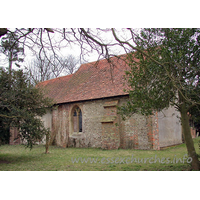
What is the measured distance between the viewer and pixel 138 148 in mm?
13883

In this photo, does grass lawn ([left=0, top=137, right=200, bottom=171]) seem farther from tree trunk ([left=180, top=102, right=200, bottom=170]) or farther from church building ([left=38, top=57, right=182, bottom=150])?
church building ([left=38, top=57, right=182, bottom=150])

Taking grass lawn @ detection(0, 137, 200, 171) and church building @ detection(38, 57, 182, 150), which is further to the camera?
church building @ detection(38, 57, 182, 150)

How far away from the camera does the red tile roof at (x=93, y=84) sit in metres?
15.8

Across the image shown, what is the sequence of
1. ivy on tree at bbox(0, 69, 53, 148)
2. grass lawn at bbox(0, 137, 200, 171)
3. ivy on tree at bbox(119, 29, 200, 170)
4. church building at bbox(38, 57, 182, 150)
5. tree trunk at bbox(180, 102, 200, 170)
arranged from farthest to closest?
church building at bbox(38, 57, 182, 150), ivy on tree at bbox(0, 69, 53, 148), grass lawn at bbox(0, 137, 200, 171), tree trunk at bbox(180, 102, 200, 170), ivy on tree at bbox(119, 29, 200, 170)

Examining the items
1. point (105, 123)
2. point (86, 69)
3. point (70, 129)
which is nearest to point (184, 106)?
point (105, 123)

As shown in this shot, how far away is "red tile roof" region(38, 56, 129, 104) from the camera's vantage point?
15.8 meters

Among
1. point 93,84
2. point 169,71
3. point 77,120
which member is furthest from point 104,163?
point 93,84

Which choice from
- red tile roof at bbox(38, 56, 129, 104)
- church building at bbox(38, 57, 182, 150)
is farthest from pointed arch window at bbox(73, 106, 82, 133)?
red tile roof at bbox(38, 56, 129, 104)

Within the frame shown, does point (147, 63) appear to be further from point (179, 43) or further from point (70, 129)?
point (70, 129)

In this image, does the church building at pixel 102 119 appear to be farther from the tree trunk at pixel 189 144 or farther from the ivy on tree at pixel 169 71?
the ivy on tree at pixel 169 71

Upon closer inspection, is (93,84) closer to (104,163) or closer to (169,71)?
(104,163)

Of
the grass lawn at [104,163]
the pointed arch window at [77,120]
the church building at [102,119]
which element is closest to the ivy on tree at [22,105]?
the grass lawn at [104,163]

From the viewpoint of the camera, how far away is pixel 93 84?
1762cm

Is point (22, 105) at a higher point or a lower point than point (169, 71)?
lower
